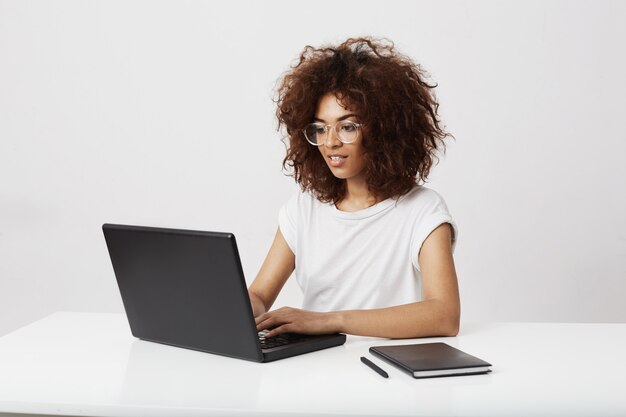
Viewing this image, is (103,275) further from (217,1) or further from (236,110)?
(217,1)

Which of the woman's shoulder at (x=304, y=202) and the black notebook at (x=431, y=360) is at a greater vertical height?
the woman's shoulder at (x=304, y=202)

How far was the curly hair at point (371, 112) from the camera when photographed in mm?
2510

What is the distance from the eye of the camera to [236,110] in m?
4.05

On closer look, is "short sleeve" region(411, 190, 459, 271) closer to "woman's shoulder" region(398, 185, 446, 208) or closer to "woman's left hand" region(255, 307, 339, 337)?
"woman's shoulder" region(398, 185, 446, 208)

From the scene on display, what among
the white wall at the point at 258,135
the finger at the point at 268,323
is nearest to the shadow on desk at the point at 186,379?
the finger at the point at 268,323

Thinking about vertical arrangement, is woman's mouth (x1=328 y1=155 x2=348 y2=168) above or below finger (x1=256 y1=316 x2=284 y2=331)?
above

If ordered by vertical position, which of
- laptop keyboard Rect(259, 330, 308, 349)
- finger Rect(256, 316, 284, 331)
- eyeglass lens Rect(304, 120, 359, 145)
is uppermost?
eyeglass lens Rect(304, 120, 359, 145)

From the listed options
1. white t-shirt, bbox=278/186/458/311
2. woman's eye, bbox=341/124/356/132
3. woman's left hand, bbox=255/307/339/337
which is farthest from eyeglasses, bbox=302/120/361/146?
woman's left hand, bbox=255/307/339/337

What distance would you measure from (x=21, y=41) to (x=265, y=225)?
1.53 m

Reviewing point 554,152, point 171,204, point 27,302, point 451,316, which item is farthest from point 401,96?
point 27,302

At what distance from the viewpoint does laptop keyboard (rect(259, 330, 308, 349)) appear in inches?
72.0

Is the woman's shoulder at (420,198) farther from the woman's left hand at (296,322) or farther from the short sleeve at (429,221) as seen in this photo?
the woman's left hand at (296,322)

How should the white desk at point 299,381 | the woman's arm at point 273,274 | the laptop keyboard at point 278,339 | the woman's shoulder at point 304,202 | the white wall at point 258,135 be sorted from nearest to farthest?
the white desk at point 299,381 → the laptop keyboard at point 278,339 → the woman's arm at point 273,274 → the woman's shoulder at point 304,202 → the white wall at point 258,135

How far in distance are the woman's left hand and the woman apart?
481 millimetres
